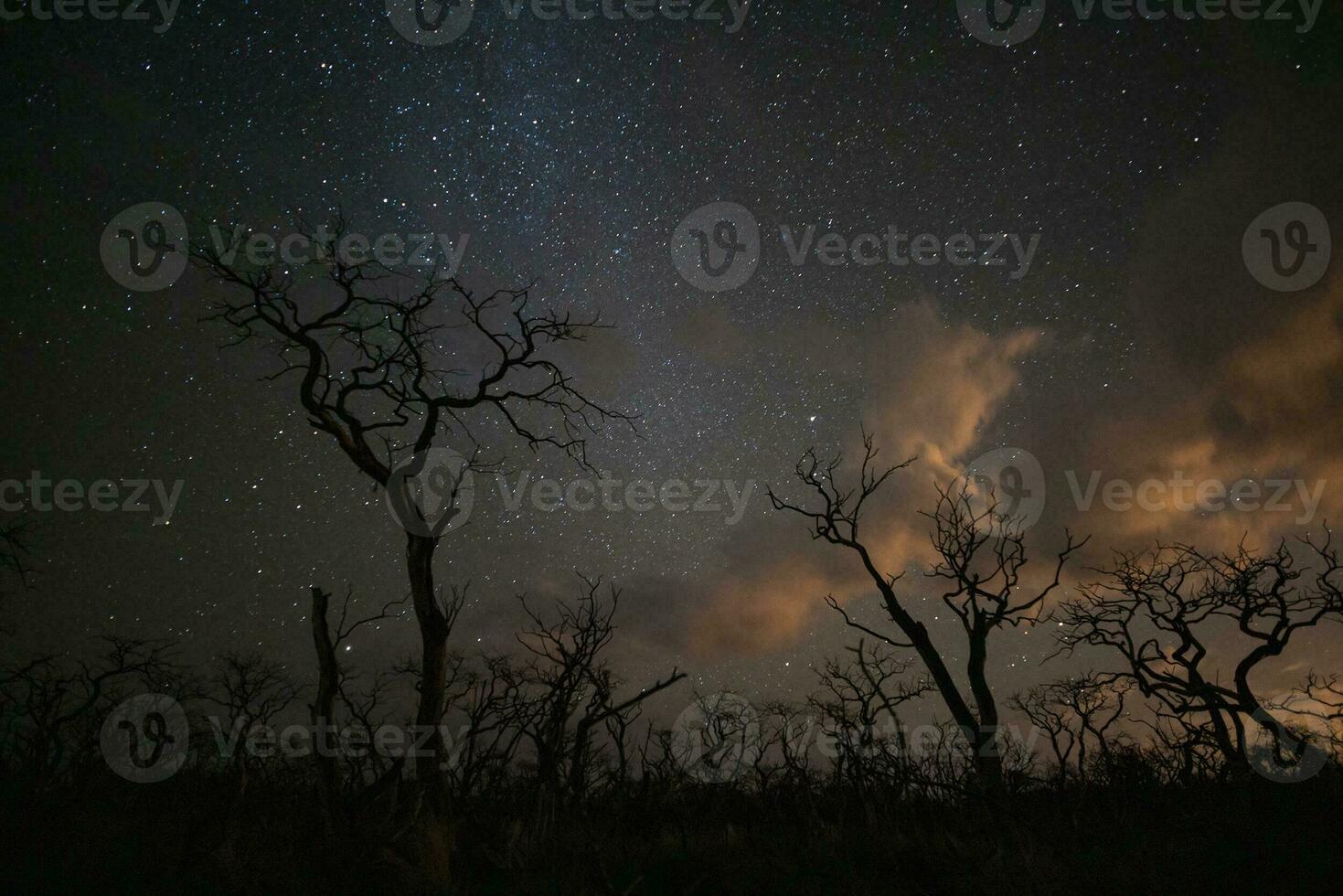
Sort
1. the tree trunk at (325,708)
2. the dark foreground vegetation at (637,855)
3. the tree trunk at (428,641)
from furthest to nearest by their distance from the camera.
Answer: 1. the tree trunk at (428,641)
2. the tree trunk at (325,708)
3. the dark foreground vegetation at (637,855)

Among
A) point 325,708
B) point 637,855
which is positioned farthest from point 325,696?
point 637,855

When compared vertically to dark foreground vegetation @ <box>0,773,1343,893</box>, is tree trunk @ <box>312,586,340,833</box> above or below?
above

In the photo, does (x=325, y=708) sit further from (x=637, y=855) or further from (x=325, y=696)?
(x=637, y=855)

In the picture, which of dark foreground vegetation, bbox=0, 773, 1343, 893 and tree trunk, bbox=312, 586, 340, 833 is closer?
dark foreground vegetation, bbox=0, 773, 1343, 893

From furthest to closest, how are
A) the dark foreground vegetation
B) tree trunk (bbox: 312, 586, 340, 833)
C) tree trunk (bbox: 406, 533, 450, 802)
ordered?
tree trunk (bbox: 406, 533, 450, 802) → tree trunk (bbox: 312, 586, 340, 833) → the dark foreground vegetation

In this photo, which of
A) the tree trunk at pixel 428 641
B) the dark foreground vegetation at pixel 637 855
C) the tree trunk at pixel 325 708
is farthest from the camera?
the tree trunk at pixel 428 641

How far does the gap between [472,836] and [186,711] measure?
131ft

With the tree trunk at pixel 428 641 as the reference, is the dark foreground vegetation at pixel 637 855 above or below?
below

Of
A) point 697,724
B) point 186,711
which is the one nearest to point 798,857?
point 697,724

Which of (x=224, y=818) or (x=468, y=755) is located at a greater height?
(x=468, y=755)

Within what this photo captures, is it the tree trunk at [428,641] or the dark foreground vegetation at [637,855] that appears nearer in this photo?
the dark foreground vegetation at [637,855]

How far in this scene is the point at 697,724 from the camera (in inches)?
1416

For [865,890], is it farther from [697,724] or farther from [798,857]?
[697,724]

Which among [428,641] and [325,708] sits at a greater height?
[428,641]
